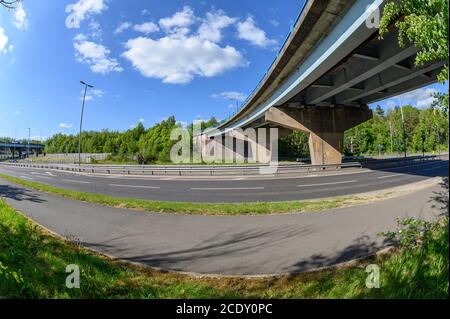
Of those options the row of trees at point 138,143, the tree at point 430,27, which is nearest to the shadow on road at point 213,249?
the tree at point 430,27

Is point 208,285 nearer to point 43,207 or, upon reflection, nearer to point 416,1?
point 416,1

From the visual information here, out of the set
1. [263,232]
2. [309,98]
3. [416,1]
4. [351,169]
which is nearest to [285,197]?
[263,232]

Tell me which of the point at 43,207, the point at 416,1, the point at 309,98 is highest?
the point at 309,98

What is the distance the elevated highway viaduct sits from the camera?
986cm

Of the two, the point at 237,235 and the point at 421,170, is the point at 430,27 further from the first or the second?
the point at 421,170

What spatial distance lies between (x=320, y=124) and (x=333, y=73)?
314 inches

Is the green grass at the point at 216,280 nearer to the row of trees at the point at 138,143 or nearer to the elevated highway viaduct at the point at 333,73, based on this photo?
the elevated highway viaduct at the point at 333,73

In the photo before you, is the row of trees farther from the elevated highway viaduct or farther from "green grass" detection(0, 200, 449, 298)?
"green grass" detection(0, 200, 449, 298)

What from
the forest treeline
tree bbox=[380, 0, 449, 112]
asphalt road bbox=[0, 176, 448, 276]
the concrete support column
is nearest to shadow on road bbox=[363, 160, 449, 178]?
the concrete support column

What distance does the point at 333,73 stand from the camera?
17.8 meters

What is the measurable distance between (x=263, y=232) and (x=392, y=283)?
3789 mm

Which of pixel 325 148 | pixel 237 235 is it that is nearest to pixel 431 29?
pixel 237 235

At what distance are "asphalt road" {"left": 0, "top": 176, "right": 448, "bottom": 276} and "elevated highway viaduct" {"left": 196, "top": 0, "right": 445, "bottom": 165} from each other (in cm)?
460
